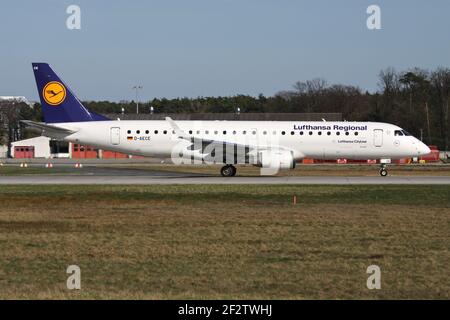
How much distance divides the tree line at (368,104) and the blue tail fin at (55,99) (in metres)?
61.9

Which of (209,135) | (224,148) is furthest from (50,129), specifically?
(224,148)

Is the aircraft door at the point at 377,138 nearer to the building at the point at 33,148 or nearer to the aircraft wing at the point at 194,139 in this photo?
the aircraft wing at the point at 194,139

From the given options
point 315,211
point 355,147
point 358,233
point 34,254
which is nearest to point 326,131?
point 355,147

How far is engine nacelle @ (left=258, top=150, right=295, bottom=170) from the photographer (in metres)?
40.5

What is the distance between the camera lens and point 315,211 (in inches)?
950

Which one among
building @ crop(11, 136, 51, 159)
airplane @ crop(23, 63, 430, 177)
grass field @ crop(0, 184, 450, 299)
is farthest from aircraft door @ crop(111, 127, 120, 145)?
building @ crop(11, 136, 51, 159)

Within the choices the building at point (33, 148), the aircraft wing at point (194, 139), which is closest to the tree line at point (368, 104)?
the building at point (33, 148)

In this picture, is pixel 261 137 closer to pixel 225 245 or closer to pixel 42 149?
pixel 225 245

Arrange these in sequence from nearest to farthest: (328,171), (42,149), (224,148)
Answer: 1. (224,148)
2. (328,171)
3. (42,149)

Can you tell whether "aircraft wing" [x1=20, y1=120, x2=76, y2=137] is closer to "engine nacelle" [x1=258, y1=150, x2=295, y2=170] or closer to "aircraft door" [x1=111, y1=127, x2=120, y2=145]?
"aircraft door" [x1=111, y1=127, x2=120, y2=145]

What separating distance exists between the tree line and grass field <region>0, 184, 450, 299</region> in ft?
240

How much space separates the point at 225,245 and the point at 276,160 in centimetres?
2400

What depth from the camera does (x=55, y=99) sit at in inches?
1700
